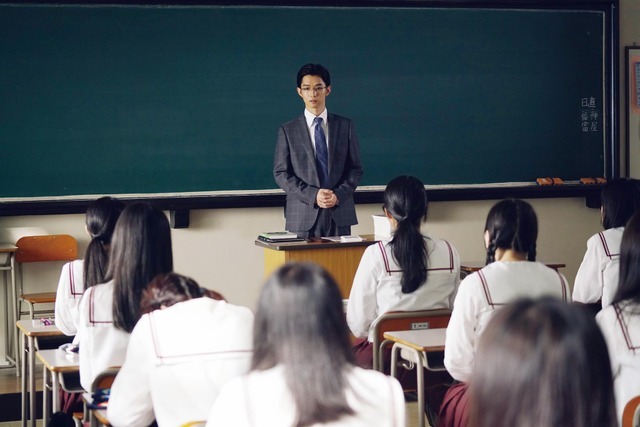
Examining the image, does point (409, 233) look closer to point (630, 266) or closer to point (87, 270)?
point (87, 270)

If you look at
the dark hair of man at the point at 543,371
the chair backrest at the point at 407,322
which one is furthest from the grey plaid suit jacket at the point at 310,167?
the dark hair of man at the point at 543,371

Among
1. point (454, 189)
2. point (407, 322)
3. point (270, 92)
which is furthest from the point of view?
point (454, 189)

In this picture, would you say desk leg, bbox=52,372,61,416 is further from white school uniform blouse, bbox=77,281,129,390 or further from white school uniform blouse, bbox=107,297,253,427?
white school uniform blouse, bbox=107,297,253,427

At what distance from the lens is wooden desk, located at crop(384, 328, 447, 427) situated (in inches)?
126

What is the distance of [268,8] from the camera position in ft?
20.3

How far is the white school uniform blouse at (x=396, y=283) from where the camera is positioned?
3.77 meters

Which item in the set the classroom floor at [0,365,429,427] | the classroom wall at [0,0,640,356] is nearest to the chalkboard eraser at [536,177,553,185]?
the classroom wall at [0,0,640,356]

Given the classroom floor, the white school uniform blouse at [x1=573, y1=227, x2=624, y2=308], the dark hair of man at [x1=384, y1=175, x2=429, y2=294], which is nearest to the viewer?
the dark hair of man at [x1=384, y1=175, x2=429, y2=294]

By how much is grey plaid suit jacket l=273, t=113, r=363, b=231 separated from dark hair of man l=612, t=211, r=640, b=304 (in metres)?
2.97

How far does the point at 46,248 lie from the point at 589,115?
13.0 feet

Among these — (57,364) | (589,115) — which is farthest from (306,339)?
(589,115)

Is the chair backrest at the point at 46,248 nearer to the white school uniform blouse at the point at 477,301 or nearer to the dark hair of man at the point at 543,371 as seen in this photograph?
the white school uniform blouse at the point at 477,301

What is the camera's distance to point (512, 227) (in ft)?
10.1

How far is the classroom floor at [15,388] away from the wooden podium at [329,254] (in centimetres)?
70
